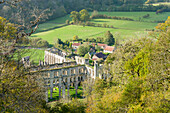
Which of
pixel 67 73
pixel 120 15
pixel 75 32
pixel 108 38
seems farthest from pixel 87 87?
pixel 120 15

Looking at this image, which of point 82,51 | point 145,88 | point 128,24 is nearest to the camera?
point 145,88

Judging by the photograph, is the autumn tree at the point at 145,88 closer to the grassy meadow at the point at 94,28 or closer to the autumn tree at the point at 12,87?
the autumn tree at the point at 12,87

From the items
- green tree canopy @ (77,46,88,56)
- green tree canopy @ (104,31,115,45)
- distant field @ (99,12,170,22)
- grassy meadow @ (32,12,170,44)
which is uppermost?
distant field @ (99,12,170,22)

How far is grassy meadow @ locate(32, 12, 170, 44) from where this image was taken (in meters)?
101

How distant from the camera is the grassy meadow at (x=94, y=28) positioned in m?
101

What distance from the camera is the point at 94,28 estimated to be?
365ft

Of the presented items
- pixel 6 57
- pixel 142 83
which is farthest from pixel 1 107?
pixel 142 83

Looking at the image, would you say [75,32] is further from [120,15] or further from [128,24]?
[120,15]

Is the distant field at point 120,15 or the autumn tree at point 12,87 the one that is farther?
the distant field at point 120,15

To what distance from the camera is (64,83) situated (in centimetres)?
4862

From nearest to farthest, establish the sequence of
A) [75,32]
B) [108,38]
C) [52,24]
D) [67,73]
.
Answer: [67,73] < [108,38] < [75,32] < [52,24]

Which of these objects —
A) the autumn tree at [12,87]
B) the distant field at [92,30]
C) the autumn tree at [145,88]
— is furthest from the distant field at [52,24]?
the autumn tree at [12,87]

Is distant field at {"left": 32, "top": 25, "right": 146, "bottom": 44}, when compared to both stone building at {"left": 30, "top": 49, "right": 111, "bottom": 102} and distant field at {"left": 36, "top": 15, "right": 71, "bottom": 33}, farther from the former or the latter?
stone building at {"left": 30, "top": 49, "right": 111, "bottom": 102}

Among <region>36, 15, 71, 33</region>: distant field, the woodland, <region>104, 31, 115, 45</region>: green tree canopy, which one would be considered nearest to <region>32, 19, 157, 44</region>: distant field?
<region>36, 15, 71, 33</region>: distant field
